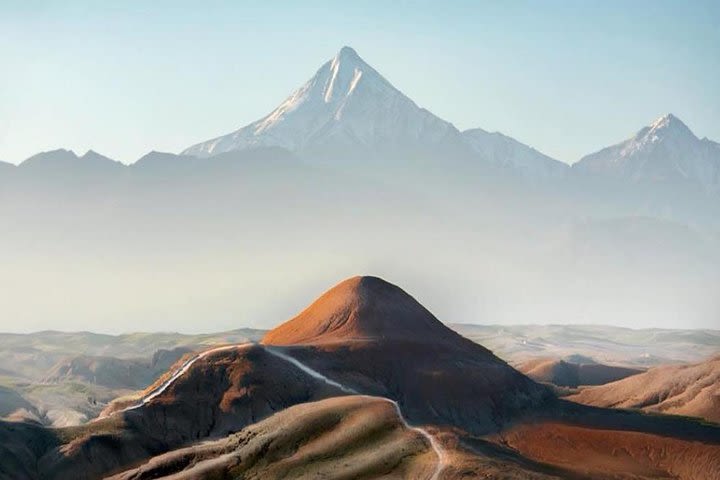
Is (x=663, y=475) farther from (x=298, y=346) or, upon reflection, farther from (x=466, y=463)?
(x=298, y=346)

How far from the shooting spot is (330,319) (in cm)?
11738

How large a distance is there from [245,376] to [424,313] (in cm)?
3118

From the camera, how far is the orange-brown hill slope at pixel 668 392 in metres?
123

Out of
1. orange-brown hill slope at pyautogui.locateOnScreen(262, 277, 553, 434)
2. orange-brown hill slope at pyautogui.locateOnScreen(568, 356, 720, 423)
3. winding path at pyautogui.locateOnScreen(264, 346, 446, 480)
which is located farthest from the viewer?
orange-brown hill slope at pyautogui.locateOnScreen(568, 356, 720, 423)

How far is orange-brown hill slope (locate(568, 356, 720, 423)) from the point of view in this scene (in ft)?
403

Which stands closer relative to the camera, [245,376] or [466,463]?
[466,463]

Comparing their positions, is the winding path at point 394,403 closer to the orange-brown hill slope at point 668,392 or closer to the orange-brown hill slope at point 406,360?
the orange-brown hill slope at point 406,360

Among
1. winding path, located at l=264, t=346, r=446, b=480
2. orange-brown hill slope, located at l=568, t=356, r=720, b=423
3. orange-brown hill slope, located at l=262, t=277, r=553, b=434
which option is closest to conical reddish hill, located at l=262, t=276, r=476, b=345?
orange-brown hill slope, located at l=262, t=277, r=553, b=434

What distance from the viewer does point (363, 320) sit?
4483 inches

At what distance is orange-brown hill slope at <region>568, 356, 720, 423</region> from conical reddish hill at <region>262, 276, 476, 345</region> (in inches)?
1132

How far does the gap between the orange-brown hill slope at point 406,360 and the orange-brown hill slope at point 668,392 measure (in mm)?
23478

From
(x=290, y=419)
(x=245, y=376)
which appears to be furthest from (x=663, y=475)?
(x=245, y=376)

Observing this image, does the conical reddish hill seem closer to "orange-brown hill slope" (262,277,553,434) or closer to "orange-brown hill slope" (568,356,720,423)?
"orange-brown hill slope" (262,277,553,434)

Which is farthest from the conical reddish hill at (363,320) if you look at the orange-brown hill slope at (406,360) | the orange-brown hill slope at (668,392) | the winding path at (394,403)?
the orange-brown hill slope at (668,392)
